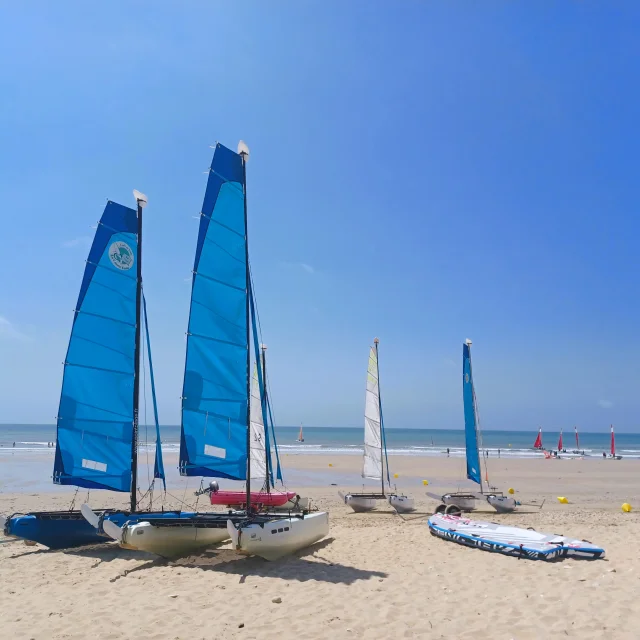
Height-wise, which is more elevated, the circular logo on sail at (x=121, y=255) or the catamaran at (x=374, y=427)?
the circular logo on sail at (x=121, y=255)

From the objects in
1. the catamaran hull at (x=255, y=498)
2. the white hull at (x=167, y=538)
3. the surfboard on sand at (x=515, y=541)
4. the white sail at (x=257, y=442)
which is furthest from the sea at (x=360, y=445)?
the surfboard on sand at (x=515, y=541)

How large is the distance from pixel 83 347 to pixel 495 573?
8.80 meters

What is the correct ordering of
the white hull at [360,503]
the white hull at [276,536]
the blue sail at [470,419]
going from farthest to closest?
the blue sail at [470,419] → the white hull at [360,503] → the white hull at [276,536]

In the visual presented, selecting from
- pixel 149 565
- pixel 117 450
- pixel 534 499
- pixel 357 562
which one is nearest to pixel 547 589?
pixel 357 562

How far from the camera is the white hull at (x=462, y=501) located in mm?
15791

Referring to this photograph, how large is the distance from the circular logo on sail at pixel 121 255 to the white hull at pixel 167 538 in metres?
5.33

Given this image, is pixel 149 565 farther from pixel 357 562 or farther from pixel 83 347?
pixel 83 347

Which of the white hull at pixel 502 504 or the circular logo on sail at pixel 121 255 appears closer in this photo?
the circular logo on sail at pixel 121 255

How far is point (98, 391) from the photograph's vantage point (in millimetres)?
10789

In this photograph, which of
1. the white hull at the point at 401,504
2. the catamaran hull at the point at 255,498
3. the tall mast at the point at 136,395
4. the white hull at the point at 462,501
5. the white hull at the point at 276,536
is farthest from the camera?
the white hull at the point at 401,504

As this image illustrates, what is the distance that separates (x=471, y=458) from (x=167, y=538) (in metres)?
11.8

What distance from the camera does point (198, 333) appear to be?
31.5 feet

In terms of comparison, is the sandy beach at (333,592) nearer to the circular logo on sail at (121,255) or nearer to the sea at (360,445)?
the circular logo on sail at (121,255)

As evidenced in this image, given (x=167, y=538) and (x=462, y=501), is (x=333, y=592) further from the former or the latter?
(x=462, y=501)
